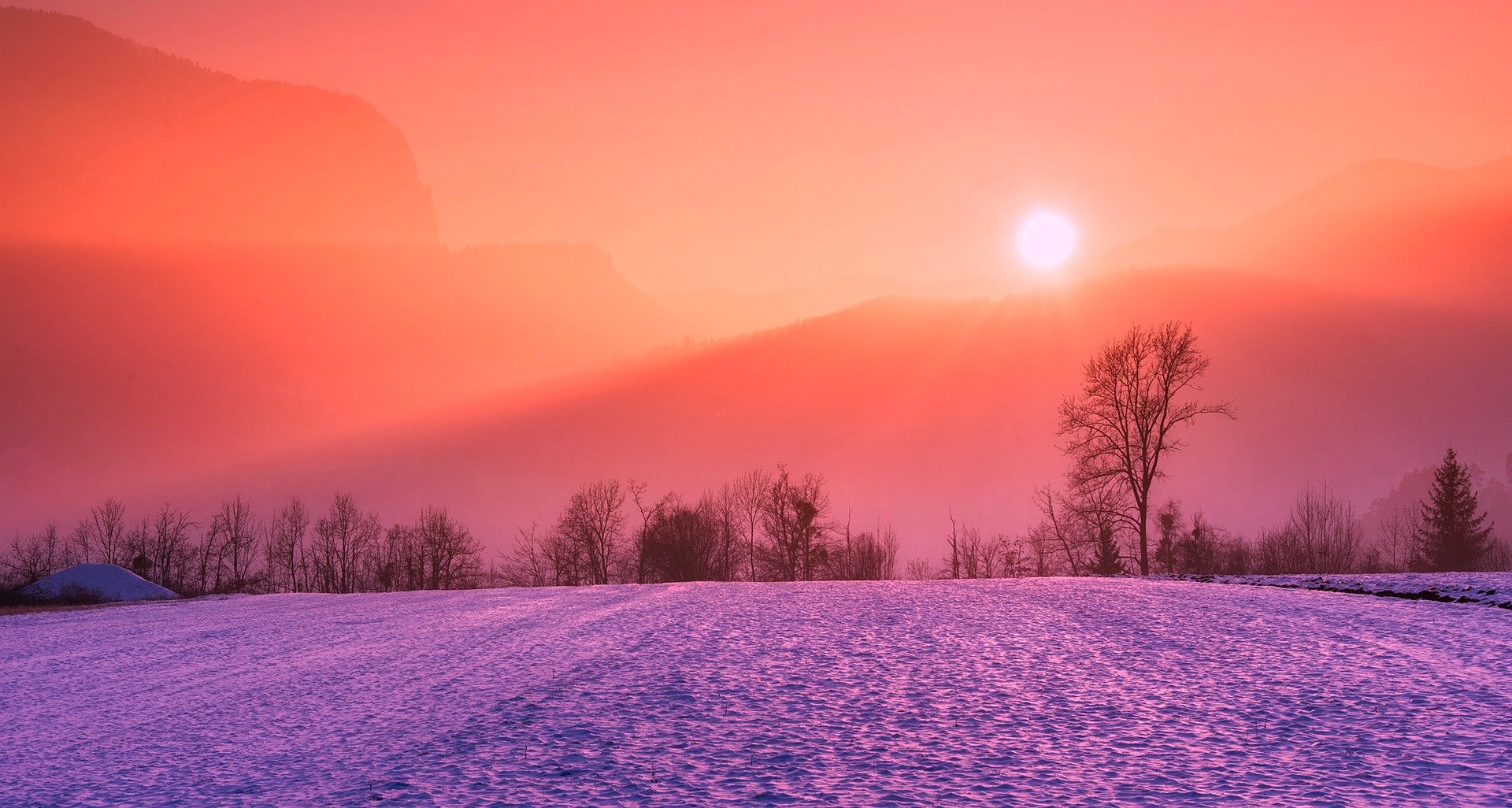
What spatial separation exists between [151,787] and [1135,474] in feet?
163

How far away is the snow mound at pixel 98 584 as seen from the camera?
Answer: 219 ft

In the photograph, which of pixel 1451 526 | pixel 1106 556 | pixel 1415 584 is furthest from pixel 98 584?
pixel 1451 526

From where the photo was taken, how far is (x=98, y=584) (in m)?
69.6

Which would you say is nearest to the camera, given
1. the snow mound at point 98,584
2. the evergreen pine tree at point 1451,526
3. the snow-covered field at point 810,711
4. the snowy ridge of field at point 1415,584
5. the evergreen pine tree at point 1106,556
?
the snow-covered field at point 810,711

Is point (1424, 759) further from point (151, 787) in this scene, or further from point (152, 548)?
point (152, 548)

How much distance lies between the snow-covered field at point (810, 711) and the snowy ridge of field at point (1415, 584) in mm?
1512

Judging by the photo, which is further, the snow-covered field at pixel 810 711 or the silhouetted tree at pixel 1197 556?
the silhouetted tree at pixel 1197 556

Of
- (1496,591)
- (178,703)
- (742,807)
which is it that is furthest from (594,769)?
(1496,591)

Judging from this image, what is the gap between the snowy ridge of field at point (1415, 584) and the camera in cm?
2588

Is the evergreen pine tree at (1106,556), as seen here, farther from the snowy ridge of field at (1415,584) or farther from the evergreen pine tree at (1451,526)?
the evergreen pine tree at (1451,526)

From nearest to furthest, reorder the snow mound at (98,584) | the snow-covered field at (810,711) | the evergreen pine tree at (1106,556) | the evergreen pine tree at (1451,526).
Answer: the snow-covered field at (810,711) → the evergreen pine tree at (1106,556) → the snow mound at (98,584) → the evergreen pine tree at (1451,526)

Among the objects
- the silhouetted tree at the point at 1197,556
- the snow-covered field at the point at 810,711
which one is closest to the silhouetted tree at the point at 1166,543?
the silhouetted tree at the point at 1197,556

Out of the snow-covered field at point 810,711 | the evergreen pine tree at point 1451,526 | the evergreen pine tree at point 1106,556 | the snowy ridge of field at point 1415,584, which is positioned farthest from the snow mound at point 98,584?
the evergreen pine tree at point 1451,526

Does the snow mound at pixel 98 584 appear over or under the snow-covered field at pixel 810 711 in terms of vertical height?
under
